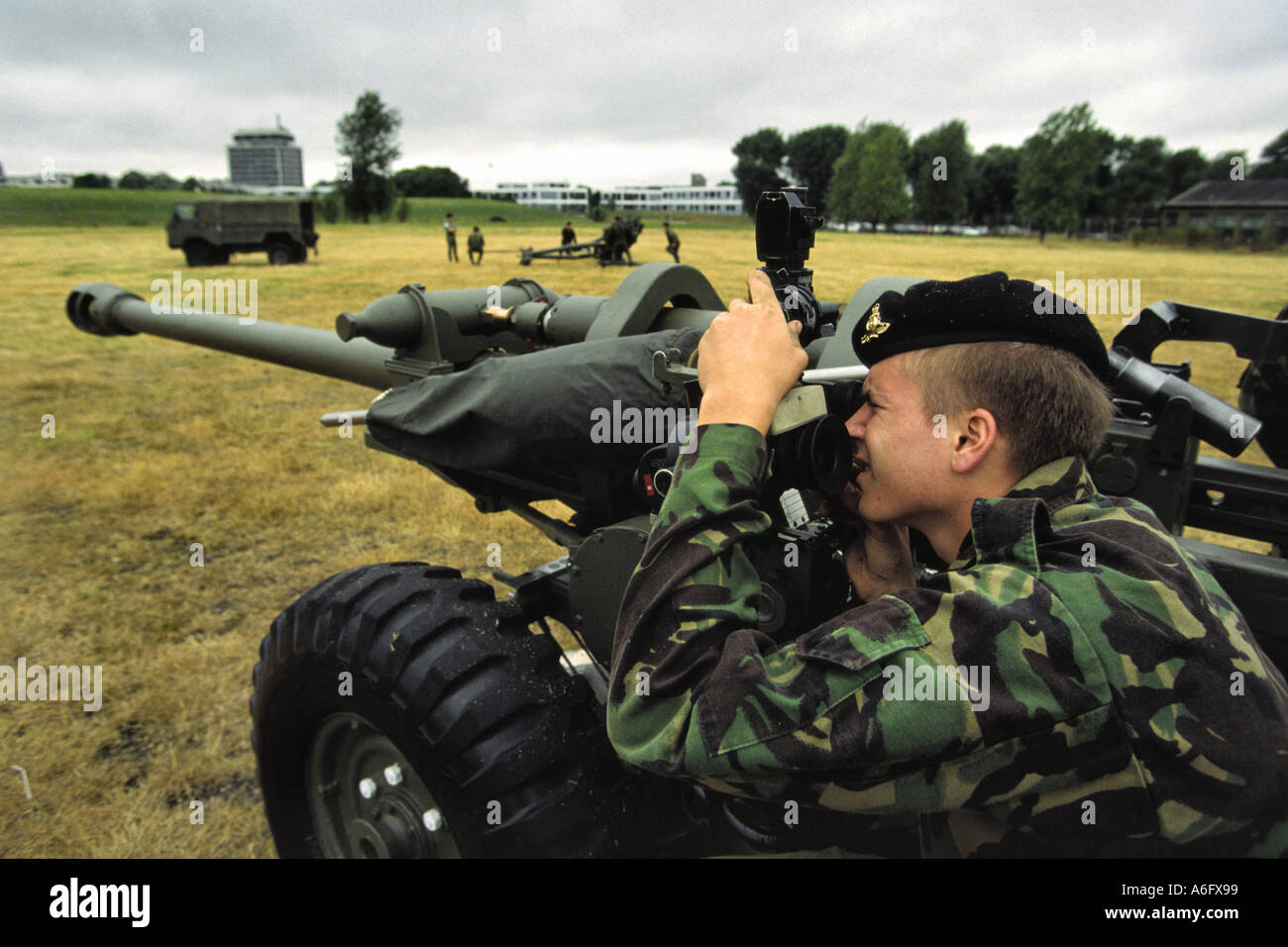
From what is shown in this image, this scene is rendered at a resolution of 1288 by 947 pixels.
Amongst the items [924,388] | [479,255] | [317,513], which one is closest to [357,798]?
[924,388]

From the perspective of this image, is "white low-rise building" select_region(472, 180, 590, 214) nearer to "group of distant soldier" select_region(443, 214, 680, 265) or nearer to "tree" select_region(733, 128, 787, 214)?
"tree" select_region(733, 128, 787, 214)

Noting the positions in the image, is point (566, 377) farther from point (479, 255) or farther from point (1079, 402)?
point (479, 255)

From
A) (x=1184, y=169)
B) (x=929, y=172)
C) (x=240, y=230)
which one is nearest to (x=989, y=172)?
(x=1184, y=169)

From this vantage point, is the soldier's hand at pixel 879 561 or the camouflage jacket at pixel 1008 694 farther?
the soldier's hand at pixel 879 561

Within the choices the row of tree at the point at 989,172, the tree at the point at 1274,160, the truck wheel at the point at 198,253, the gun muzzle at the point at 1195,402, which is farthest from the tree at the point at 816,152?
the gun muzzle at the point at 1195,402

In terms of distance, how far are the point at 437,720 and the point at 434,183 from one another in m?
74.4

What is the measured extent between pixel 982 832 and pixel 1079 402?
0.70m

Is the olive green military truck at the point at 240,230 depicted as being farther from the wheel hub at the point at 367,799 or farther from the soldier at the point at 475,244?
the wheel hub at the point at 367,799

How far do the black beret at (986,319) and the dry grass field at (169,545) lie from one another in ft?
8.88

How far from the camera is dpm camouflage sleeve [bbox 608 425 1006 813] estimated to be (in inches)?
48.9

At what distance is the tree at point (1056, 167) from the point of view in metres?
49.8

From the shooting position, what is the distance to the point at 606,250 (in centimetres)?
2812

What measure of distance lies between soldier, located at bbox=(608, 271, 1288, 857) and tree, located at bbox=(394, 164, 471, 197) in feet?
239

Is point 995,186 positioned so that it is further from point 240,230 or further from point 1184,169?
point 240,230
